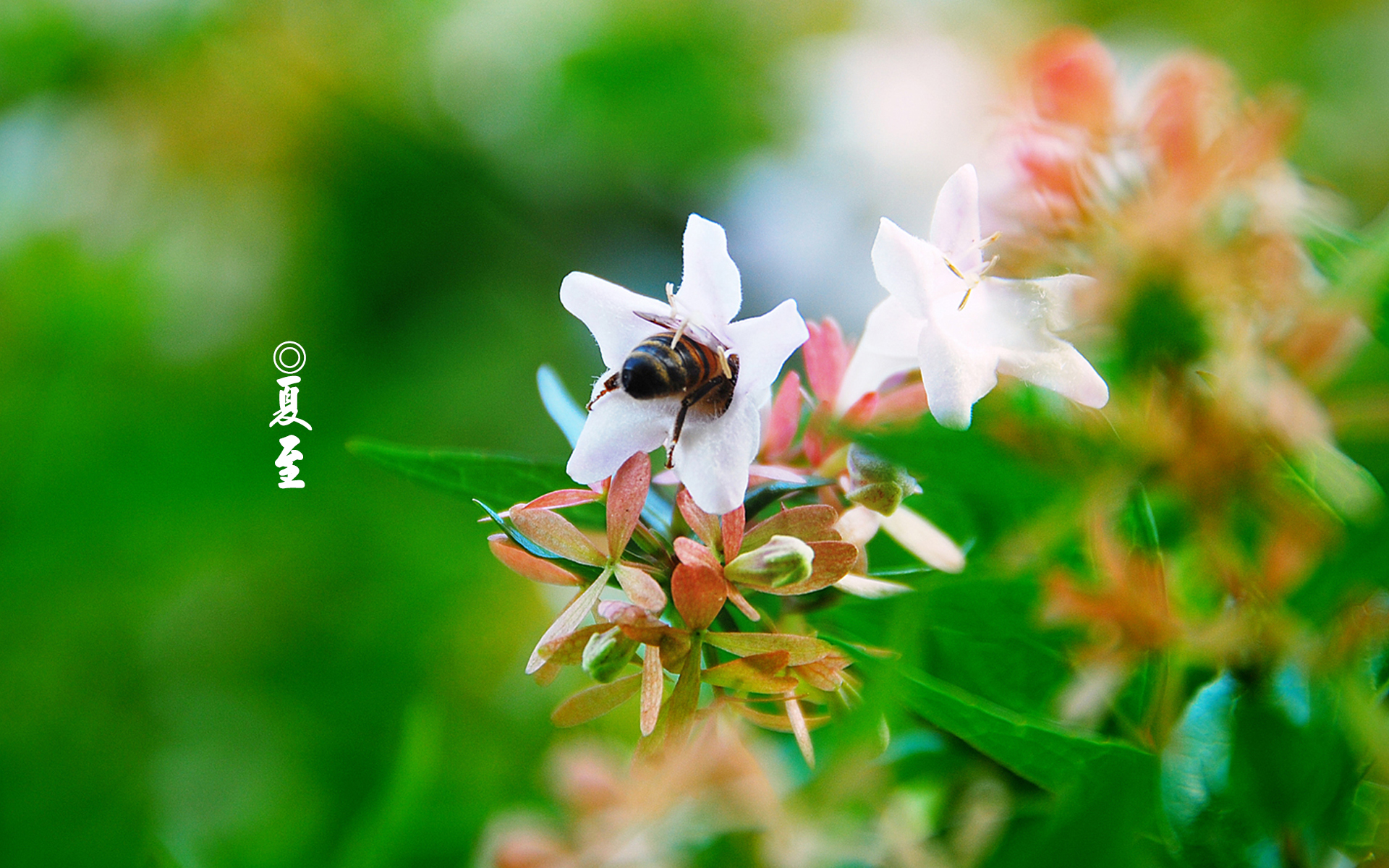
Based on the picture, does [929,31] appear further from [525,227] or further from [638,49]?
[525,227]

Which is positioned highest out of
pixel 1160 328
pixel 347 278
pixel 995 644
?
pixel 1160 328

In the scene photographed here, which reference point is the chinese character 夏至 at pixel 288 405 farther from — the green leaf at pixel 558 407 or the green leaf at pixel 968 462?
the green leaf at pixel 968 462

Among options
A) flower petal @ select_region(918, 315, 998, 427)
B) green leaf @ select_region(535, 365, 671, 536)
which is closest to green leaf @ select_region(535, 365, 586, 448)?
green leaf @ select_region(535, 365, 671, 536)

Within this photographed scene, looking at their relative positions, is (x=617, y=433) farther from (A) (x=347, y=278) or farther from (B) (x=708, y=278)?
(A) (x=347, y=278)

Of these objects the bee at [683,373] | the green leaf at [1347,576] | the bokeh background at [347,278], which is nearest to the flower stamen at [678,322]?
the bee at [683,373]

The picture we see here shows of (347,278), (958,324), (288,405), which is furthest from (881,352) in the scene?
(347,278)
